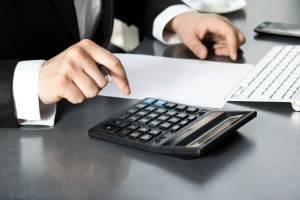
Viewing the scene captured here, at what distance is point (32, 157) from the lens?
0.85 metres

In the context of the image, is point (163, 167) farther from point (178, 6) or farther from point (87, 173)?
point (178, 6)

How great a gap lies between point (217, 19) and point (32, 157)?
2.16 ft

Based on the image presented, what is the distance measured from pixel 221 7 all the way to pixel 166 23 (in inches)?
8.8

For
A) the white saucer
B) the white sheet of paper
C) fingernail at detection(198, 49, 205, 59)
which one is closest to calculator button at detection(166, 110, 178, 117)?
the white sheet of paper

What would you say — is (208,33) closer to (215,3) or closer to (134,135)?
(215,3)

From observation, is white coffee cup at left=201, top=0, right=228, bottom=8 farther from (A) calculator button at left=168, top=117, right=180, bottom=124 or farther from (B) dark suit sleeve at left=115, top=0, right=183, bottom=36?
(A) calculator button at left=168, top=117, right=180, bottom=124

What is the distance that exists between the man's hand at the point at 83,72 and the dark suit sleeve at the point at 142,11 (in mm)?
531

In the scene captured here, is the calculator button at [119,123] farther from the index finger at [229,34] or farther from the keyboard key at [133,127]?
the index finger at [229,34]

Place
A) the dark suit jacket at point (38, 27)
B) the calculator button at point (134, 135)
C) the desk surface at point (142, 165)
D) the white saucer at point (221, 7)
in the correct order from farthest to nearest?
the white saucer at point (221, 7) < the dark suit jacket at point (38, 27) < the calculator button at point (134, 135) < the desk surface at point (142, 165)

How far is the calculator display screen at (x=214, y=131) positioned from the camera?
2.68 feet

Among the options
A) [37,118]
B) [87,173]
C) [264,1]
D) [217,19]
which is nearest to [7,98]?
[37,118]

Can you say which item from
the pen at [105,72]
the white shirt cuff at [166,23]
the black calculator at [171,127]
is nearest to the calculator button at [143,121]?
the black calculator at [171,127]

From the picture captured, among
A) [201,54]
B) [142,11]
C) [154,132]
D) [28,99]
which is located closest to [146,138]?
[154,132]

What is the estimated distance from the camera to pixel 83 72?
36.7 inches
